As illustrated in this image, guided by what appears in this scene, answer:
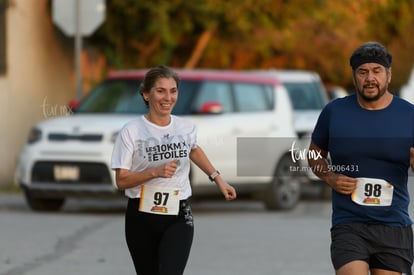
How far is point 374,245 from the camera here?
6473 mm

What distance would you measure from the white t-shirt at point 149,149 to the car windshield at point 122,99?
8.66 m

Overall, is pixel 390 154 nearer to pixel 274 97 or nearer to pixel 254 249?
pixel 254 249

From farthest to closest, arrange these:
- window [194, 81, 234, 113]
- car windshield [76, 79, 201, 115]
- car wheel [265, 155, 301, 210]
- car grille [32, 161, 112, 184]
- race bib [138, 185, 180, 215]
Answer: car wheel [265, 155, 301, 210], window [194, 81, 234, 113], car windshield [76, 79, 201, 115], car grille [32, 161, 112, 184], race bib [138, 185, 180, 215]

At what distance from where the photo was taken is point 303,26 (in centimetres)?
2514

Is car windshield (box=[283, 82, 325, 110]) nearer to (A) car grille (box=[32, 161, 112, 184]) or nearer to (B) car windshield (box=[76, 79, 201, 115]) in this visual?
(B) car windshield (box=[76, 79, 201, 115])

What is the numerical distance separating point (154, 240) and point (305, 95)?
13599mm

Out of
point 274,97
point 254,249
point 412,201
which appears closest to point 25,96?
point 274,97

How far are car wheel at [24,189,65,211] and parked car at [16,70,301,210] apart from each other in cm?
1

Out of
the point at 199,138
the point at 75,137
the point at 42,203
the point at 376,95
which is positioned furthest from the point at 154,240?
the point at 42,203

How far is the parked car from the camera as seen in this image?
15.3 m

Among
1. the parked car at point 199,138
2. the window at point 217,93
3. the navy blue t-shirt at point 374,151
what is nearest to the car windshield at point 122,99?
the parked car at point 199,138

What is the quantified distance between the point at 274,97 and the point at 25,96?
17.4ft

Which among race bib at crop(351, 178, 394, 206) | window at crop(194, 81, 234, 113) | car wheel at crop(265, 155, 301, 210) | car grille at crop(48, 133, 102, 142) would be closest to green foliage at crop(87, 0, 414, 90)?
window at crop(194, 81, 234, 113)

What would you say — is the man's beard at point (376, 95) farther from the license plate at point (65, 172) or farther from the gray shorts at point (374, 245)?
the license plate at point (65, 172)
